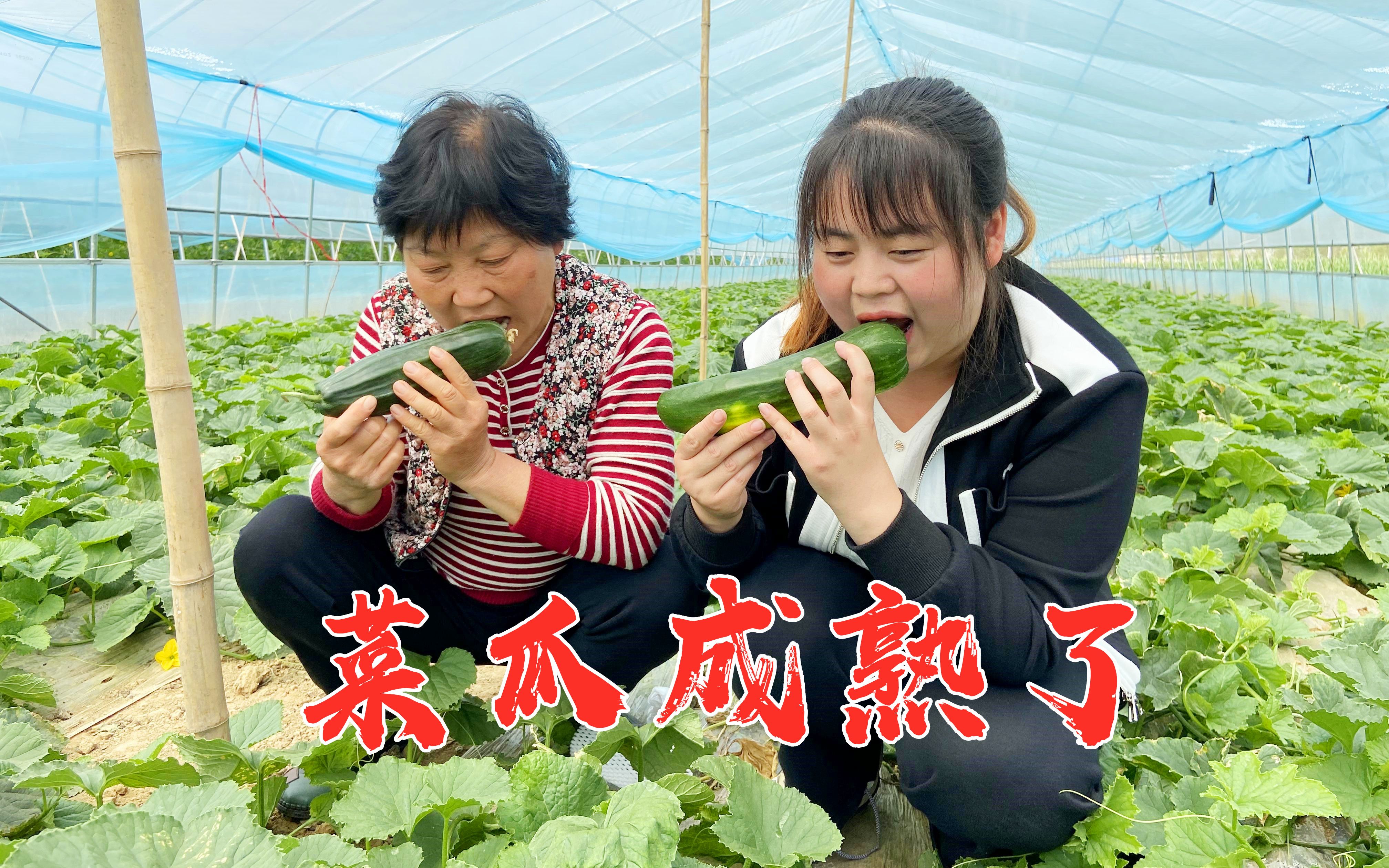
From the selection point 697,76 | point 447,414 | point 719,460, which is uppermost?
point 697,76

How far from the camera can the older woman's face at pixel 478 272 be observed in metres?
1.95

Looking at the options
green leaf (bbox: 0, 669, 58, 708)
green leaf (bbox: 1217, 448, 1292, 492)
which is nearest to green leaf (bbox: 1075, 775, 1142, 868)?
green leaf (bbox: 1217, 448, 1292, 492)

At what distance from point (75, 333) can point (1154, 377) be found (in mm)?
9218

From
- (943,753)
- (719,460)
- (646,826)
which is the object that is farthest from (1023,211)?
(646,826)

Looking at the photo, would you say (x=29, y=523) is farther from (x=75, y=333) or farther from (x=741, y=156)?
(x=741, y=156)

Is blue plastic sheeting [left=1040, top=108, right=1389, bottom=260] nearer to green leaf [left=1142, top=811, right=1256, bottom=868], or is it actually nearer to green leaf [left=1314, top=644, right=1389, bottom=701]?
green leaf [left=1314, top=644, right=1389, bottom=701]

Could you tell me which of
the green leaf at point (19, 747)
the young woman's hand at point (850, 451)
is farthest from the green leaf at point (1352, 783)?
the green leaf at point (19, 747)

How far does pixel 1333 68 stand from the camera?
9.26 m

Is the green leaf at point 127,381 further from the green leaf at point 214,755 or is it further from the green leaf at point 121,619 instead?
the green leaf at point 214,755

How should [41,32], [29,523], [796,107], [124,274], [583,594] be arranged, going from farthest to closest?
[796,107] → [124,274] → [41,32] → [29,523] → [583,594]

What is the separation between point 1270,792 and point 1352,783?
0.35 metres

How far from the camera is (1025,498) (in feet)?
6.29

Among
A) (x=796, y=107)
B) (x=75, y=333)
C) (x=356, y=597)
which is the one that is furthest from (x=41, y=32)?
(x=796, y=107)
